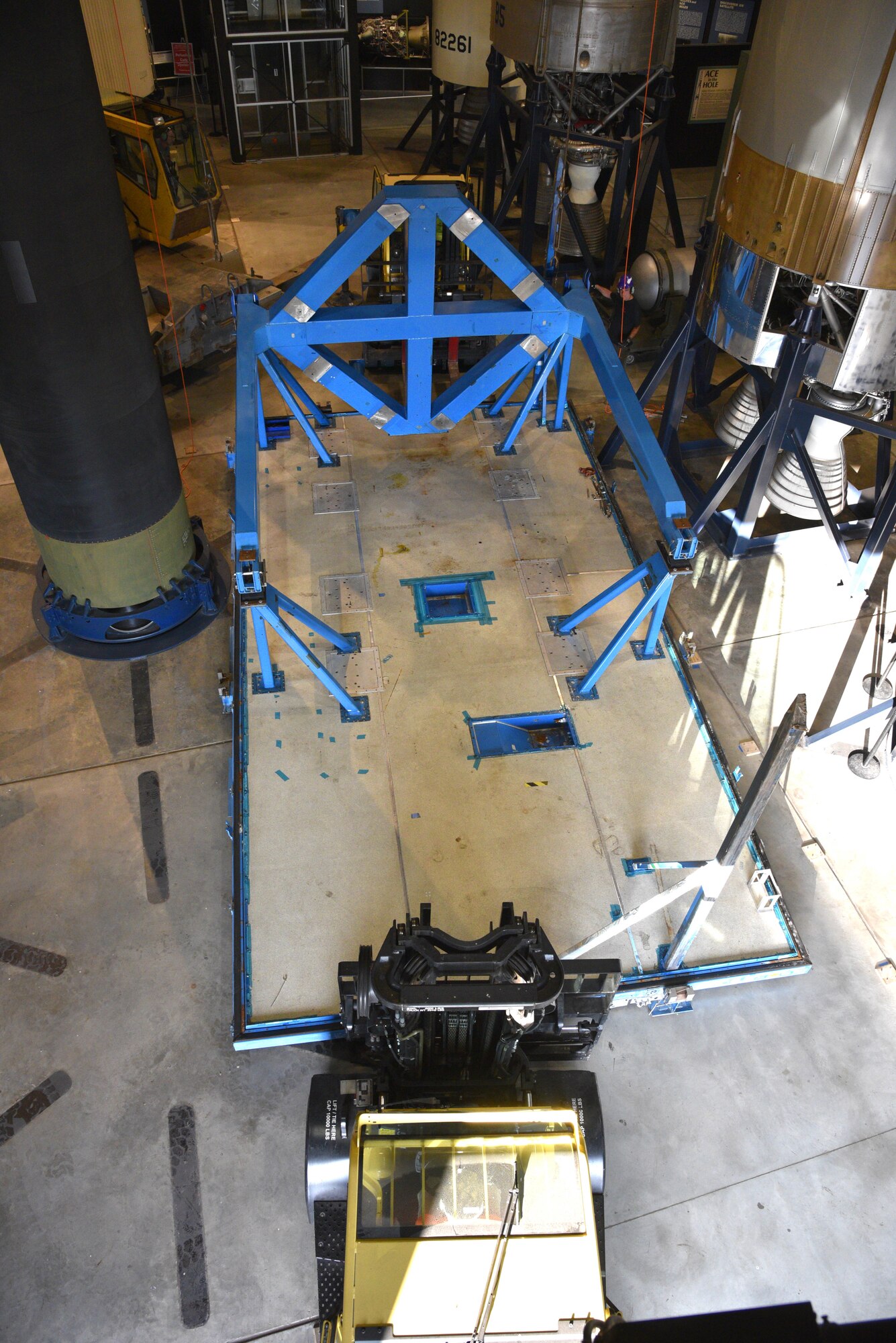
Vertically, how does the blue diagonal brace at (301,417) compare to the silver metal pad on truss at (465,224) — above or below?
below

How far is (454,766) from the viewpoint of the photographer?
269 inches

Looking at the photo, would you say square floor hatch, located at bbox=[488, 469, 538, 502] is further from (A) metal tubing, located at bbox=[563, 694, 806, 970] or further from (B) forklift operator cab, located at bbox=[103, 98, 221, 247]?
(B) forklift operator cab, located at bbox=[103, 98, 221, 247]

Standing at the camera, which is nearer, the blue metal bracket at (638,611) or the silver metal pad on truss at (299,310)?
the blue metal bracket at (638,611)

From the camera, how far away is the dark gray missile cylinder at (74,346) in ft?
17.2

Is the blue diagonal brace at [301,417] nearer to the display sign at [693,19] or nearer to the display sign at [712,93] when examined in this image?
the display sign at [693,19]

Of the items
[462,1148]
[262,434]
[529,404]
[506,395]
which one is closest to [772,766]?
[462,1148]

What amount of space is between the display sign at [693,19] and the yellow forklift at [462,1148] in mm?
14327

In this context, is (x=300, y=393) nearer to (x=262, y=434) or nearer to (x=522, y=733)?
(x=262, y=434)

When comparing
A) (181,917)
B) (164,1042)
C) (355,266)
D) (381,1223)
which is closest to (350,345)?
(355,266)

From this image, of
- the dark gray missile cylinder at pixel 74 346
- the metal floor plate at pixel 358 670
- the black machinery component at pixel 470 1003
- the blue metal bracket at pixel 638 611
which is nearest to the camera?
the black machinery component at pixel 470 1003

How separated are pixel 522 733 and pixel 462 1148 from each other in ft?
11.3

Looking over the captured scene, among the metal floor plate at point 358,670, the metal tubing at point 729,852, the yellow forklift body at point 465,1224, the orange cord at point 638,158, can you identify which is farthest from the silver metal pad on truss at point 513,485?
the yellow forklift body at point 465,1224

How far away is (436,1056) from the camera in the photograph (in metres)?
5.28

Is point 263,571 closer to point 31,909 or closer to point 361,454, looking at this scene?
point 31,909
